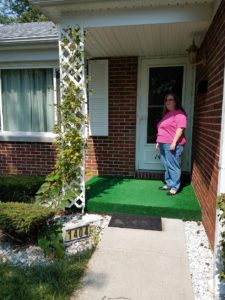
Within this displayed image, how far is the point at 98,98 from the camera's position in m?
5.16

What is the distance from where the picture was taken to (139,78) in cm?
501

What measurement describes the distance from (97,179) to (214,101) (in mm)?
2834

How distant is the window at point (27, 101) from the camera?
5.31 metres

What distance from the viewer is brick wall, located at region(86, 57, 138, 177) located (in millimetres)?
5031

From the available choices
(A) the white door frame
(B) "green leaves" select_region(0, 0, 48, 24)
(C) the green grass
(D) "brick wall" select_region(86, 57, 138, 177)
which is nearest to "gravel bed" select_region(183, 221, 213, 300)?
(C) the green grass

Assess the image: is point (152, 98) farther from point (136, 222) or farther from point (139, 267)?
point (139, 267)

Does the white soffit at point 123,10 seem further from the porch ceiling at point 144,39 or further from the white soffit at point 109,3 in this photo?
the porch ceiling at point 144,39

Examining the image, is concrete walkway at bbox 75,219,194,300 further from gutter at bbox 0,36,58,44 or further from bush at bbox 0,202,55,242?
gutter at bbox 0,36,58,44

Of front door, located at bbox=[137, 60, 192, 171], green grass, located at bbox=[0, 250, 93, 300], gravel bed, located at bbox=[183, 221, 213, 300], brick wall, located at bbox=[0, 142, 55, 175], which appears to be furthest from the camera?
brick wall, located at bbox=[0, 142, 55, 175]

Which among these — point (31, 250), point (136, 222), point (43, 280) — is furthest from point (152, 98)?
point (43, 280)

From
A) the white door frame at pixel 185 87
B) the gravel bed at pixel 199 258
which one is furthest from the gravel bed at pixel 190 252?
the white door frame at pixel 185 87

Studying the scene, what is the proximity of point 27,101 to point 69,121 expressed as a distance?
90.4 inches

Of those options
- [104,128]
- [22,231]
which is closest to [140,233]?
[22,231]

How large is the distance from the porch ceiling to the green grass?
9.65 feet
